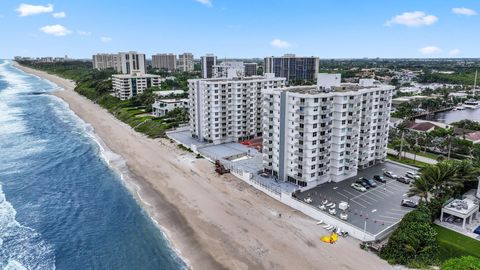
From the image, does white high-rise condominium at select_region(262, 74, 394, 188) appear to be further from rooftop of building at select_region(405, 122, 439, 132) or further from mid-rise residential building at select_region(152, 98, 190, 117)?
mid-rise residential building at select_region(152, 98, 190, 117)

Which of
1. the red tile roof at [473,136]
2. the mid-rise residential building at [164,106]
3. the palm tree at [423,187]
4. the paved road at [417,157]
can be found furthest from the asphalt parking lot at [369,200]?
the mid-rise residential building at [164,106]

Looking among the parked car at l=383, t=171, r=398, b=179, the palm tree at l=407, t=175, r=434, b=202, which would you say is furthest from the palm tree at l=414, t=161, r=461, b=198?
the parked car at l=383, t=171, r=398, b=179

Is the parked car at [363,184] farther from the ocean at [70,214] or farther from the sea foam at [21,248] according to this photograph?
the sea foam at [21,248]

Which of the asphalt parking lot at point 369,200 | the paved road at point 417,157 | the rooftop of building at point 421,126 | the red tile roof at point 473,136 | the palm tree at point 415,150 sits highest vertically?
the rooftop of building at point 421,126

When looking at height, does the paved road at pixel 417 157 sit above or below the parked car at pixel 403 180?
above

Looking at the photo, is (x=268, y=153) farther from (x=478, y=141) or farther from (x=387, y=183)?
(x=478, y=141)
